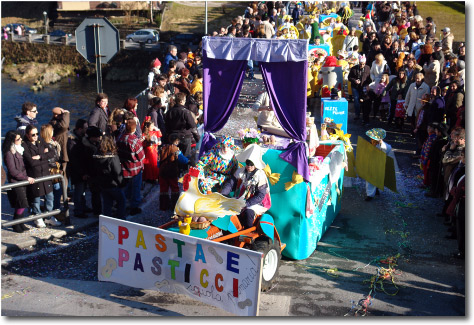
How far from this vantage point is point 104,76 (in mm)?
45969

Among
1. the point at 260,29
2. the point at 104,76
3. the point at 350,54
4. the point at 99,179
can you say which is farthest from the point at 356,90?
the point at 104,76

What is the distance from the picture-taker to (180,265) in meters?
6.51

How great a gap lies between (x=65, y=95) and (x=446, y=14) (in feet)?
87.6

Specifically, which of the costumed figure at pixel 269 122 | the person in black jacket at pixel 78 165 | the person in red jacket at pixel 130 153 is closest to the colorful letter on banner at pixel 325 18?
the costumed figure at pixel 269 122

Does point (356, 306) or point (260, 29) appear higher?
point (260, 29)

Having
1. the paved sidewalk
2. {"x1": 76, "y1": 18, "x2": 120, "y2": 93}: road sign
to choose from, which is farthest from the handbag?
{"x1": 76, "y1": 18, "x2": 120, "y2": 93}: road sign

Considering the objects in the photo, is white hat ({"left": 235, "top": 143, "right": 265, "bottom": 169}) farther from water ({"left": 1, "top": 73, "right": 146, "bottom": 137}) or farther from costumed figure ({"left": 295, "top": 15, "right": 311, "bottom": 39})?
water ({"left": 1, "top": 73, "right": 146, "bottom": 137})

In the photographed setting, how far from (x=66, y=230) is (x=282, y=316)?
3.87 meters

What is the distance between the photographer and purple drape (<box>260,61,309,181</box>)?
7.70m

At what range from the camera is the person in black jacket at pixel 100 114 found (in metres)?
9.91

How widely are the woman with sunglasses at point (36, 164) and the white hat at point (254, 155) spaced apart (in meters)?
3.03

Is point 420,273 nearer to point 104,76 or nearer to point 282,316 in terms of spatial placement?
point 282,316

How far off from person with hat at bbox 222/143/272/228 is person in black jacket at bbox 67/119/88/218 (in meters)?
2.63

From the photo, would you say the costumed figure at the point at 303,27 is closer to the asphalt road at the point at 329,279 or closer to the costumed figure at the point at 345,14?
the costumed figure at the point at 345,14
